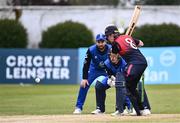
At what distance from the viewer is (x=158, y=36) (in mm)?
44531

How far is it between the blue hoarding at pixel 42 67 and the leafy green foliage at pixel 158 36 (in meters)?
8.52

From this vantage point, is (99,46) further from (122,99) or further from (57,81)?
(57,81)

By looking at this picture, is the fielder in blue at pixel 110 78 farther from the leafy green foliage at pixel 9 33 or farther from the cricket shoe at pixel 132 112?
the leafy green foliage at pixel 9 33

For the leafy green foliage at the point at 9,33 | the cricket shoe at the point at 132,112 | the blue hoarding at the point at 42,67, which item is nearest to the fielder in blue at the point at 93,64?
the cricket shoe at the point at 132,112

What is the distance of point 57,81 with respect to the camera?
36.8 meters

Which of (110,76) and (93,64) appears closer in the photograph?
(110,76)

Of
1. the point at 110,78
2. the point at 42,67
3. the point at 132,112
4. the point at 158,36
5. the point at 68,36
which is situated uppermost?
the point at 110,78

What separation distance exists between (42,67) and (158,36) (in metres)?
10.5

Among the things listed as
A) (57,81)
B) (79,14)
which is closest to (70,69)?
(57,81)

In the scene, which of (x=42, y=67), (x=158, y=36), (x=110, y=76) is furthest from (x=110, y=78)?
(x=158, y=36)

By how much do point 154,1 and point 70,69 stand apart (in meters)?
17.5

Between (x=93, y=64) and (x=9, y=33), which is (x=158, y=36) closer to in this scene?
(x=9, y=33)

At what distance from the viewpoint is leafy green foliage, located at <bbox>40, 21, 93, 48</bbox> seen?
45.2 metres

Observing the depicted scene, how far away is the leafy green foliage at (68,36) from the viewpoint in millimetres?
45250
